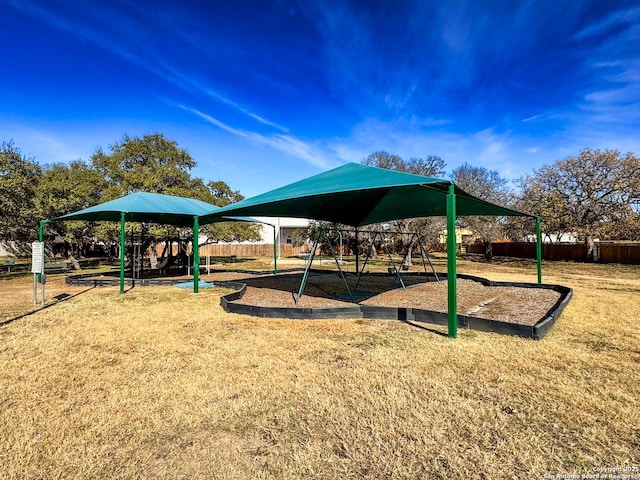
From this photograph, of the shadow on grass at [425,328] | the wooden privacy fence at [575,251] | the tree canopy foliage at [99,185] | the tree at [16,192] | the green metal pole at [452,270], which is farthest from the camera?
the wooden privacy fence at [575,251]

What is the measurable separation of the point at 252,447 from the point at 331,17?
26.9ft

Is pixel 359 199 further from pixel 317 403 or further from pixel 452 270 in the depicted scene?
pixel 317 403

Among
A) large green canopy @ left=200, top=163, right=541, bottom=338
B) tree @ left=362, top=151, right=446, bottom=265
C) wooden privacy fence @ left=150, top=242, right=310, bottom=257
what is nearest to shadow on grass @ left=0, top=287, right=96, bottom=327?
large green canopy @ left=200, top=163, right=541, bottom=338

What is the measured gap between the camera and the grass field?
1.84 metres

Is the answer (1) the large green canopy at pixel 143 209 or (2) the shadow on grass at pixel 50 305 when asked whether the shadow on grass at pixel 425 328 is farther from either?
(2) the shadow on grass at pixel 50 305

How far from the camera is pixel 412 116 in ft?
40.2

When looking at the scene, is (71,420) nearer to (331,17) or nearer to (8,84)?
(331,17)

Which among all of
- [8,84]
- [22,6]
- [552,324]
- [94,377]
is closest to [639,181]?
[552,324]

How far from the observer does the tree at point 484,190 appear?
19656 millimetres

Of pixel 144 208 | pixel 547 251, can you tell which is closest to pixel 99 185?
pixel 144 208

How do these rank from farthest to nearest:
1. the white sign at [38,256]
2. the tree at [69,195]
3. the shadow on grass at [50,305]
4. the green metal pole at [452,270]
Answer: the tree at [69,195], the white sign at [38,256], the shadow on grass at [50,305], the green metal pole at [452,270]

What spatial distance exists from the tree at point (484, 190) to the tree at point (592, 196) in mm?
2110

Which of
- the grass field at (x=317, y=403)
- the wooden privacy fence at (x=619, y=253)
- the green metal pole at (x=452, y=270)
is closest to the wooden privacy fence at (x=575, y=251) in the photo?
the wooden privacy fence at (x=619, y=253)

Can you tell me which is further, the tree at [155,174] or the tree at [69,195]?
the tree at [155,174]
